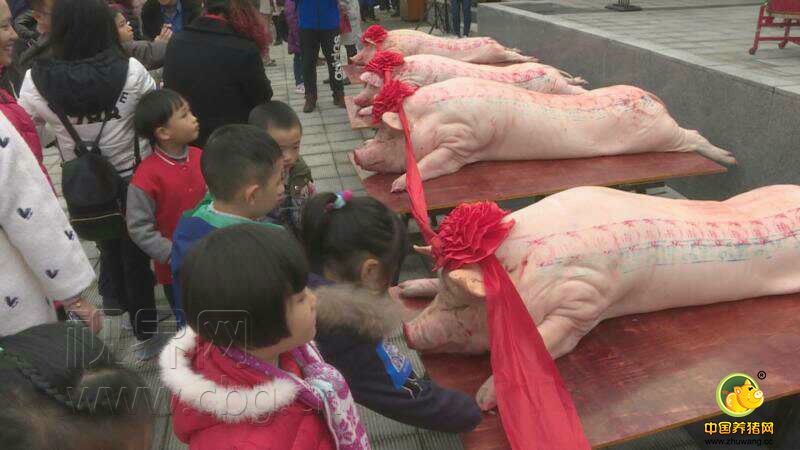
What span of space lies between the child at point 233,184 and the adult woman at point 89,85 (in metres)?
0.78

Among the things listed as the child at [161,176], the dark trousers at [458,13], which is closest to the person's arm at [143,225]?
the child at [161,176]

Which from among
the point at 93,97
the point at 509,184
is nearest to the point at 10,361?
the point at 93,97

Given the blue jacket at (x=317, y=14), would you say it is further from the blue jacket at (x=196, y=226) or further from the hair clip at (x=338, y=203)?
the hair clip at (x=338, y=203)

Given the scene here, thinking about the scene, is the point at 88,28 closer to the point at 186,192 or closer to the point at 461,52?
the point at 186,192

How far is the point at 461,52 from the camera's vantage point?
17.9ft

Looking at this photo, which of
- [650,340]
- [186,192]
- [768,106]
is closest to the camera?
[650,340]

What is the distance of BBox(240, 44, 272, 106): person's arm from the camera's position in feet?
9.89

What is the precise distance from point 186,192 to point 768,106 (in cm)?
314

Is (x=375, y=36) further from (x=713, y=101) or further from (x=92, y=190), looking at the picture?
(x=92, y=190)

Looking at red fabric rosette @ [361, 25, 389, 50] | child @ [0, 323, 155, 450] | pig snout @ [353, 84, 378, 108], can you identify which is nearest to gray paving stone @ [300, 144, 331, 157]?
red fabric rosette @ [361, 25, 389, 50]

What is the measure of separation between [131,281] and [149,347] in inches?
14.7

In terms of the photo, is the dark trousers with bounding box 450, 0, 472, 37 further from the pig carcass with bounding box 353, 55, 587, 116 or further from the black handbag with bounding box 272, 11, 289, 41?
the pig carcass with bounding box 353, 55, 587, 116

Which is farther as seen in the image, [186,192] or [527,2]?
[527,2]

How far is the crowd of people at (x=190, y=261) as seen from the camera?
951 millimetres
